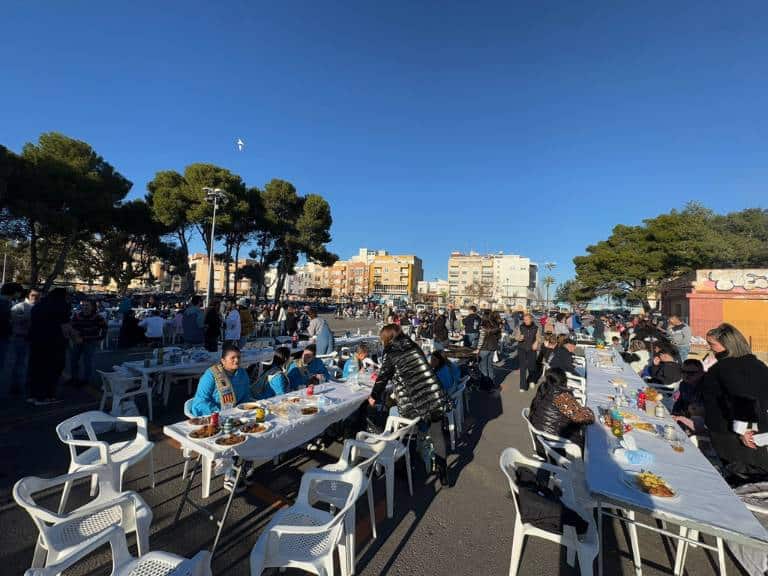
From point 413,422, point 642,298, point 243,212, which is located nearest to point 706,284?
point 642,298

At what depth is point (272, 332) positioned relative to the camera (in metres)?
13.4

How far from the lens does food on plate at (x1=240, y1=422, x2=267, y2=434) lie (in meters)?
2.77

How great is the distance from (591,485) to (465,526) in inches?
45.2

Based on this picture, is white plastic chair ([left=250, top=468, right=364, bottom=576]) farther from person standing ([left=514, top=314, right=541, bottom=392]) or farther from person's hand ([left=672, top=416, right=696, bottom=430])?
person standing ([left=514, top=314, right=541, bottom=392])

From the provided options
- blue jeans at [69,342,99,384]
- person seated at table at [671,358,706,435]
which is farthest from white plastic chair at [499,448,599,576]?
blue jeans at [69,342,99,384]

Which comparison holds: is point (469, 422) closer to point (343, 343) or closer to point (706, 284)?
point (343, 343)

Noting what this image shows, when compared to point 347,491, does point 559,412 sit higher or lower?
higher


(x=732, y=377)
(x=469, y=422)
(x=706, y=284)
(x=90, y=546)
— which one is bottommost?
(x=469, y=422)

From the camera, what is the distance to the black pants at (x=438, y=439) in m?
3.45

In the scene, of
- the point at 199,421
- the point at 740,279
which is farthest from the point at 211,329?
the point at 740,279

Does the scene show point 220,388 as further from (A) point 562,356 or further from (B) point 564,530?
(A) point 562,356

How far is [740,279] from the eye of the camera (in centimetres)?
1786

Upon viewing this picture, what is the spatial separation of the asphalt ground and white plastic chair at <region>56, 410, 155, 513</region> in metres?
0.35

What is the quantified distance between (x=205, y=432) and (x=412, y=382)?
1.75 m
